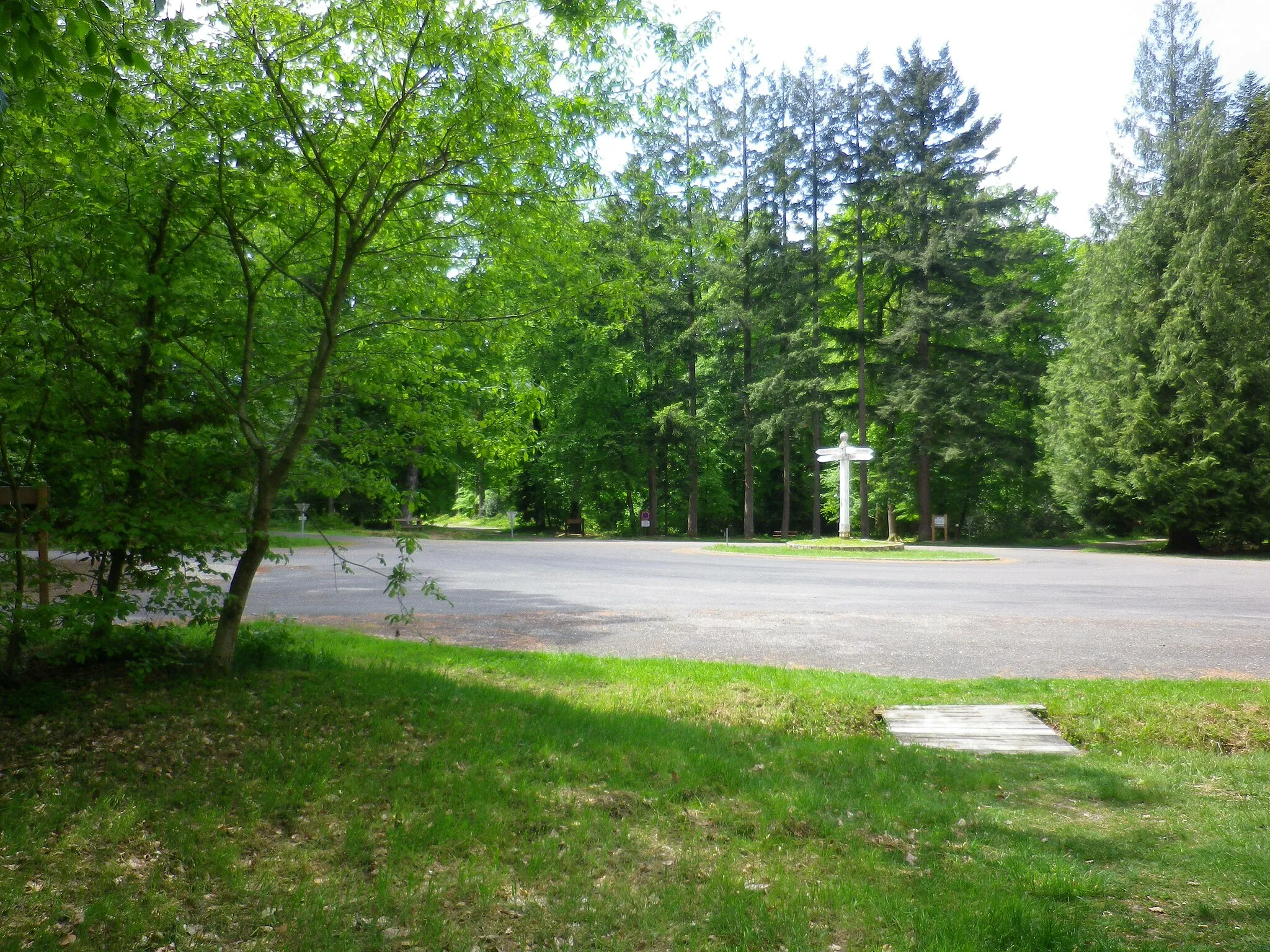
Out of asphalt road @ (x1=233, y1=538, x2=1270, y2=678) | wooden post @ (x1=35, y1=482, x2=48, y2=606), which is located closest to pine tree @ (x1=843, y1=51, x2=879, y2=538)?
asphalt road @ (x1=233, y1=538, x2=1270, y2=678)

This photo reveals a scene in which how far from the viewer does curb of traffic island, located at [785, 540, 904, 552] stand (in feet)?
86.4

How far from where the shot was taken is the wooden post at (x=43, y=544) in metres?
5.21

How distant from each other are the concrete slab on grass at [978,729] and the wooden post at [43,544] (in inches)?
236

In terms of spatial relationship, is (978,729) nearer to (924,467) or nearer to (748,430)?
(924,467)

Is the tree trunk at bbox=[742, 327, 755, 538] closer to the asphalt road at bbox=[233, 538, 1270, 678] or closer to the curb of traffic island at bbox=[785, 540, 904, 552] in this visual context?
the curb of traffic island at bbox=[785, 540, 904, 552]

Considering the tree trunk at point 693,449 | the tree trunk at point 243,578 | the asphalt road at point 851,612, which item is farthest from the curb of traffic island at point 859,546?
the tree trunk at point 243,578

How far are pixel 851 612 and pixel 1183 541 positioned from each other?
79.2ft

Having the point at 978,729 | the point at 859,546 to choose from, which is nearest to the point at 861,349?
the point at 859,546

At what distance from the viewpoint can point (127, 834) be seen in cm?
380

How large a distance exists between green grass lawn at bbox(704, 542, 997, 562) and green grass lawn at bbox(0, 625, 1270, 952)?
17.5 m

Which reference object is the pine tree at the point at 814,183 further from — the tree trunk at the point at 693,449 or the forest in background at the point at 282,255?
the forest in background at the point at 282,255

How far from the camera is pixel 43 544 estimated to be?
5.57m

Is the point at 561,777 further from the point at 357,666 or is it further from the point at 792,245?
the point at 792,245

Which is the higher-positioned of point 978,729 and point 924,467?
point 924,467
